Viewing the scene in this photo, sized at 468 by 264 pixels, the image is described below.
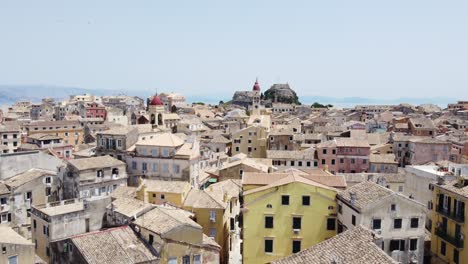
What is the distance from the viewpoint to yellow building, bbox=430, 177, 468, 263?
37.9 m

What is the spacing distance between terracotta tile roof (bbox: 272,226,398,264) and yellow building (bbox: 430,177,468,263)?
1823 cm

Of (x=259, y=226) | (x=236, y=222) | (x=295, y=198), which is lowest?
(x=236, y=222)

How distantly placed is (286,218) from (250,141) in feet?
155

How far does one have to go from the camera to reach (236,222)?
52.1 m

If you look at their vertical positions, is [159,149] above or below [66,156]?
above

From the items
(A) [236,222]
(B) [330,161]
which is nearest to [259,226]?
(A) [236,222]

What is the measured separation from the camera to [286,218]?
38.9m

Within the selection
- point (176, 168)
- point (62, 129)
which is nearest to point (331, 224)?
point (176, 168)

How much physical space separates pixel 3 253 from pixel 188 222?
44.5 feet

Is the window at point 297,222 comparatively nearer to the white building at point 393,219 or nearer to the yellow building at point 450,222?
the white building at point 393,219

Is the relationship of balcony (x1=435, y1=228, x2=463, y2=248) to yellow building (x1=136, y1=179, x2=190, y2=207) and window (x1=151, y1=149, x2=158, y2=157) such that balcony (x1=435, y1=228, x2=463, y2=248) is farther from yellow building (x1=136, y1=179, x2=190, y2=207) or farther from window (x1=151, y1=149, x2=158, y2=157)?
window (x1=151, y1=149, x2=158, y2=157)

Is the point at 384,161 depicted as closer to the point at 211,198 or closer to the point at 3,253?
the point at 211,198

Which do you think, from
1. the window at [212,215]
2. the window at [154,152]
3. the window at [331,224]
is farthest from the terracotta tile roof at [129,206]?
the window at [154,152]

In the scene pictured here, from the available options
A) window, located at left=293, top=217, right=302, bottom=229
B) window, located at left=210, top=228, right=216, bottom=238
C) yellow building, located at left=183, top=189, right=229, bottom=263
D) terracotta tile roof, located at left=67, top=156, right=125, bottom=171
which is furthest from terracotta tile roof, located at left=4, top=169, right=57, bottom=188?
window, located at left=293, top=217, right=302, bottom=229
